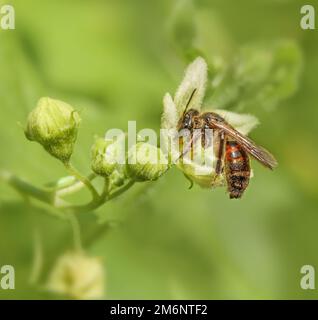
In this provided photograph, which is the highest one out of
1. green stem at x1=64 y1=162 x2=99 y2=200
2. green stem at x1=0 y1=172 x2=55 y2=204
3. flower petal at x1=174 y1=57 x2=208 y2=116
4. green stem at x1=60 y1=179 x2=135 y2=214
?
flower petal at x1=174 y1=57 x2=208 y2=116

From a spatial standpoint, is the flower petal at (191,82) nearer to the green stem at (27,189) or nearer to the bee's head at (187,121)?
the bee's head at (187,121)

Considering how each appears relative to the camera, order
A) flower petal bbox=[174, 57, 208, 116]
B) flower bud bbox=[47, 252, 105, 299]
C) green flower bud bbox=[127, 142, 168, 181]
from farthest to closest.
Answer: flower bud bbox=[47, 252, 105, 299] < flower petal bbox=[174, 57, 208, 116] < green flower bud bbox=[127, 142, 168, 181]

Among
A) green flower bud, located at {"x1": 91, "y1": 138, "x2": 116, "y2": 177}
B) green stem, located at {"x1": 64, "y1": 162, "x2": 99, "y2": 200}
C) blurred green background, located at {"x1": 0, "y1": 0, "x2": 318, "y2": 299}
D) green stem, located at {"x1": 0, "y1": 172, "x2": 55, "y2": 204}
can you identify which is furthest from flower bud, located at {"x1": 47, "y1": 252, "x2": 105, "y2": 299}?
green flower bud, located at {"x1": 91, "y1": 138, "x2": 116, "y2": 177}

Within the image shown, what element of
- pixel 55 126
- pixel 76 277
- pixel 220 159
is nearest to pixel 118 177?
pixel 55 126

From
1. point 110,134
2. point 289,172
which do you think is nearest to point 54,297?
point 110,134

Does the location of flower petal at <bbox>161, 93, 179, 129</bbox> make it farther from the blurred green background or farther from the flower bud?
the flower bud

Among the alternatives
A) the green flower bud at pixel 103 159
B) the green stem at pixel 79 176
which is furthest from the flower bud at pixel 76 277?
the green flower bud at pixel 103 159
